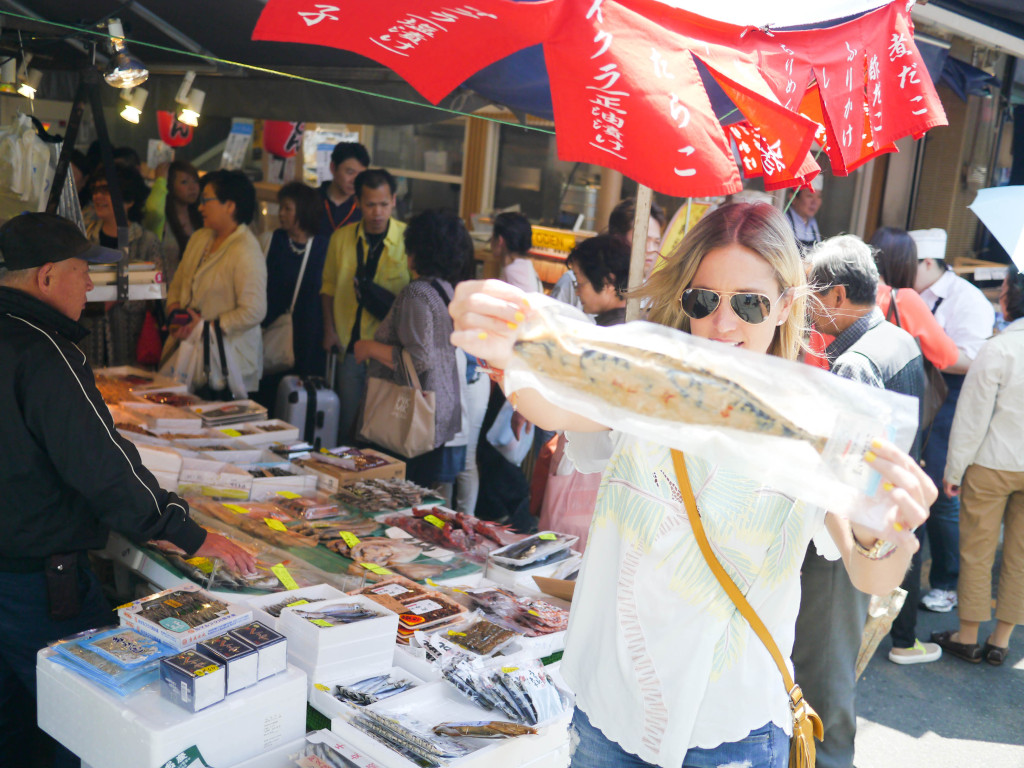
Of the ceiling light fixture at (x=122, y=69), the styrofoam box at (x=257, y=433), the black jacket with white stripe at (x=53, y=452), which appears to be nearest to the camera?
the black jacket with white stripe at (x=53, y=452)

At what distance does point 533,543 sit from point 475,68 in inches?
73.0

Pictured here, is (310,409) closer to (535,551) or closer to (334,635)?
(535,551)

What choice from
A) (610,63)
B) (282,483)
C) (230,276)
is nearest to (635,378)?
(610,63)

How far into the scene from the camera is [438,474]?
4969mm

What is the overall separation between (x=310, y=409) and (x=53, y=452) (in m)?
2.98

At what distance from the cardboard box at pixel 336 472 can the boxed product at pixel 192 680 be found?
191 centimetres

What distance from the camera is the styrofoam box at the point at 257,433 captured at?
179 inches

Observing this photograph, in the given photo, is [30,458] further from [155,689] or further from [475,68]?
[475,68]

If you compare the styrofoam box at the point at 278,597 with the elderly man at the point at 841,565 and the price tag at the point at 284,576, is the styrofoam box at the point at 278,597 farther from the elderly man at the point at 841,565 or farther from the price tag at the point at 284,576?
the elderly man at the point at 841,565

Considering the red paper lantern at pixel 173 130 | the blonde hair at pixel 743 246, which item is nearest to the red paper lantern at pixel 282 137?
the red paper lantern at pixel 173 130

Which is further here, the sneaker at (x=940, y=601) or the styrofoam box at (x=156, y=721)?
the sneaker at (x=940, y=601)

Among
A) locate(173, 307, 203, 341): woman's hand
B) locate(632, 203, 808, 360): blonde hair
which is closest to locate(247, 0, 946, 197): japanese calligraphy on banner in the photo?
locate(632, 203, 808, 360): blonde hair

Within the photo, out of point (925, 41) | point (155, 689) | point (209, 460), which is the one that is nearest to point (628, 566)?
point (155, 689)

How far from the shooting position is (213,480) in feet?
12.8
